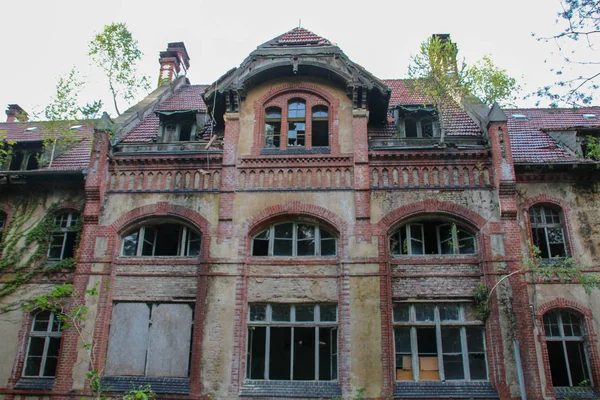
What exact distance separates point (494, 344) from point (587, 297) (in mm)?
3448

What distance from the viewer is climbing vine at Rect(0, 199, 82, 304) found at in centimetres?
1656

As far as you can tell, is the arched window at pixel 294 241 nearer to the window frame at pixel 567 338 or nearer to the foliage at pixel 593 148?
the window frame at pixel 567 338

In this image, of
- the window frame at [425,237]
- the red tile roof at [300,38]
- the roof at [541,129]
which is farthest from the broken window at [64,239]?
the roof at [541,129]

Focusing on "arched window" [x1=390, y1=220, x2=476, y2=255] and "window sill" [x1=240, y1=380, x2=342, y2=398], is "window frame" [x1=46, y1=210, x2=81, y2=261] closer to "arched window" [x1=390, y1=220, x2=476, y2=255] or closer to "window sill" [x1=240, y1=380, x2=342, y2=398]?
"window sill" [x1=240, y1=380, x2=342, y2=398]

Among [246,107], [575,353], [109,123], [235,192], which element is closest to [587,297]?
[575,353]

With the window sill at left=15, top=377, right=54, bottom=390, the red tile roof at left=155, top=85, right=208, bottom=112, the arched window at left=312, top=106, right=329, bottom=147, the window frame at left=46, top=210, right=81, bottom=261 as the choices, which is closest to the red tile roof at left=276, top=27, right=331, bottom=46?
the arched window at left=312, top=106, right=329, bottom=147

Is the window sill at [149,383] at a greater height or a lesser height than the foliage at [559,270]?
lesser

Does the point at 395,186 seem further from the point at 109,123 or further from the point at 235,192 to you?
the point at 109,123

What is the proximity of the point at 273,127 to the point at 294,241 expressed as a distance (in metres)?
4.08

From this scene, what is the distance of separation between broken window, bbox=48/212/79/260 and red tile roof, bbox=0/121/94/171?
1771 mm

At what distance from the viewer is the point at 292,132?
17156 mm

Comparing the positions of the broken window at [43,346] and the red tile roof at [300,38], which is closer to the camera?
the broken window at [43,346]

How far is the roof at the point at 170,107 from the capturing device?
62.4 feet

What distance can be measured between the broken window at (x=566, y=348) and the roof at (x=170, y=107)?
13506 millimetres
